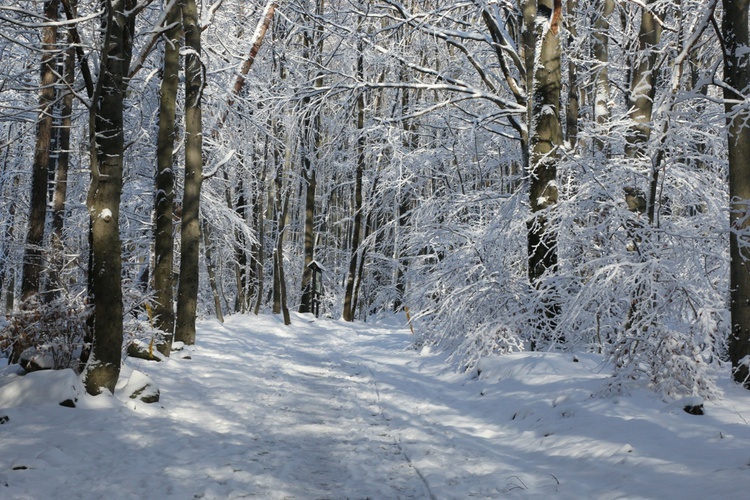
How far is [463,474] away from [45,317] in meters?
5.35

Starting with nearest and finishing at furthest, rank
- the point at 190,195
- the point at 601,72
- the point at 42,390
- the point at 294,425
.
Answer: the point at 42,390, the point at 294,425, the point at 190,195, the point at 601,72

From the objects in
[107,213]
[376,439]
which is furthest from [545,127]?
[107,213]

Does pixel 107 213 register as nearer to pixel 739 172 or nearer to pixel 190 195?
pixel 190 195

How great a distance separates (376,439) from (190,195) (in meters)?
7.77

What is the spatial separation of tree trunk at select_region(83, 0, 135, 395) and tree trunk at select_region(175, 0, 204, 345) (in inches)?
187

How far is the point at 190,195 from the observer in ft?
38.9

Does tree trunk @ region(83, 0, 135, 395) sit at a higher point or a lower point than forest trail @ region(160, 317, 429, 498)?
higher

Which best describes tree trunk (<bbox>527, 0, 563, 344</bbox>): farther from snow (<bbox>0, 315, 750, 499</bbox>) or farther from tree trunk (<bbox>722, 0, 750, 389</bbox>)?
tree trunk (<bbox>722, 0, 750, 389</bbox>)

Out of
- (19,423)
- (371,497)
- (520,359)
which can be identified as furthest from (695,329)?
(19,423)

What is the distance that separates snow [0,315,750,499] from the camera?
171 inches

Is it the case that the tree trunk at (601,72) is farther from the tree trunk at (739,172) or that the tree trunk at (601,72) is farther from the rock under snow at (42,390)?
the rock under snow at (42,390)

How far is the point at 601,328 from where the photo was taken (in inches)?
298

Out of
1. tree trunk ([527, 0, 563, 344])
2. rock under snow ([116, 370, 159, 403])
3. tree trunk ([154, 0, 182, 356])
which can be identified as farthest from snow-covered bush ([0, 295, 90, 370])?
tree trunk ([527, 0, 563, 344])

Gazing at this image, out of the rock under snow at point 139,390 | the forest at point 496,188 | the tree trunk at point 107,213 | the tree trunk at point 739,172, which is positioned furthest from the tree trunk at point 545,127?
the tree trunk at point 107,213
